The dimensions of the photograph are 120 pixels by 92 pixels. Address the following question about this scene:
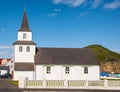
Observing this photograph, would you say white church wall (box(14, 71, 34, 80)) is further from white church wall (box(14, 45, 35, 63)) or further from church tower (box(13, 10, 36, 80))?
white church wall (box(14, 45, 35, 63))

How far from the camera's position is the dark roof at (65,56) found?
170ft

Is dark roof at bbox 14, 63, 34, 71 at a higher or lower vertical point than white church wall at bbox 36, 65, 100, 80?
higher

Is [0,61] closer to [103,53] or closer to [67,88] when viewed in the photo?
[103,53]

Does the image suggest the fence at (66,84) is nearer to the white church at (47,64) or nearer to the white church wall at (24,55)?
the white church at (47,64)

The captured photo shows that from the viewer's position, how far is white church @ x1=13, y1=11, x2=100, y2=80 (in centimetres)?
5080

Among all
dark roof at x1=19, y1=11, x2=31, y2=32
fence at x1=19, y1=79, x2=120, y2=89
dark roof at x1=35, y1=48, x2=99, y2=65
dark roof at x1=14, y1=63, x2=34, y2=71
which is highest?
dark roof at x1=19, y1=11, x2=31, y2=32

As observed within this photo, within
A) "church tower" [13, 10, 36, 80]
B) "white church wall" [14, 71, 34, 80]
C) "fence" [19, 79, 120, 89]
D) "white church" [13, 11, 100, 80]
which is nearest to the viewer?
"fence" [19, 79, 120, 89]

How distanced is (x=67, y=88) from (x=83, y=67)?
2363 centimetres

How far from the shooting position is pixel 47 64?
51.1 metres

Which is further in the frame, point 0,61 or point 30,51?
point 0,61

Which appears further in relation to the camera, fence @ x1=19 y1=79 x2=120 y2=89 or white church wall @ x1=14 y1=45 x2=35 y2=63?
white church wall @ x1=14 y1=45 x2=35 y2=63

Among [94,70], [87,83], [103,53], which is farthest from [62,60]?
[103,53]

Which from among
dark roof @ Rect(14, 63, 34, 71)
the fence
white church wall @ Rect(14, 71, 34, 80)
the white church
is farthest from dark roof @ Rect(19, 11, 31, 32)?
the fence

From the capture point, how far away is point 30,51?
5334 centimetres
